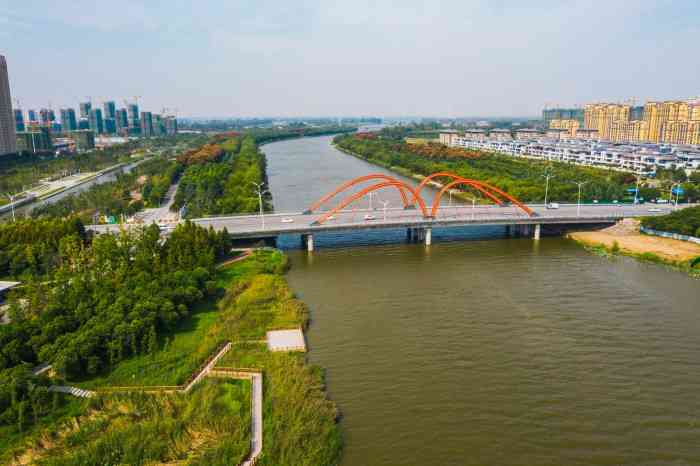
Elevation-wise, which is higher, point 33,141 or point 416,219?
point 33,141

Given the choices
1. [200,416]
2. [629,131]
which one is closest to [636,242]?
[200,416]

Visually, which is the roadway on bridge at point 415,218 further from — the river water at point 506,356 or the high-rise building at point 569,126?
the high-rise building at point 569,126

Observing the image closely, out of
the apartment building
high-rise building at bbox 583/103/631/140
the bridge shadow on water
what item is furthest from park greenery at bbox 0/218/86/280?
high-rise building at bbox 583/103/631/140

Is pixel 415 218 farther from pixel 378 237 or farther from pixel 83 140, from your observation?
pixel 83 140

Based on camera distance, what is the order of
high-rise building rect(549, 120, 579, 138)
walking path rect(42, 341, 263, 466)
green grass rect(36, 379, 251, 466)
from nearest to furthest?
1. green grass rect(36, 379, 251, 466)
2. walking path rect(42, 341, 263, 466)
3. high-rise building rect(549, 120, 579, 138)

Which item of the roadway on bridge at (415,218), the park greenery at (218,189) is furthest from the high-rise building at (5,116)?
the roadway on bridge at (415,218)

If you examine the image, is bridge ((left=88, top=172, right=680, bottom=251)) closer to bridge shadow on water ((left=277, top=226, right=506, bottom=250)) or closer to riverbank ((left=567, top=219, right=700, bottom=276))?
bridge shadow on water ((left=277, top=226, right=506, bottom=250))

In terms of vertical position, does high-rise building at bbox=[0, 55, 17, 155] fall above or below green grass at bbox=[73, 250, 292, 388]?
above
